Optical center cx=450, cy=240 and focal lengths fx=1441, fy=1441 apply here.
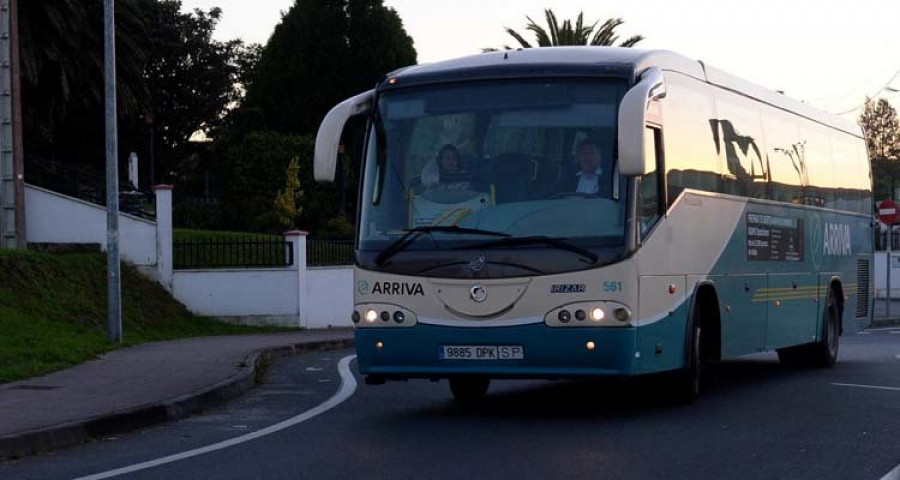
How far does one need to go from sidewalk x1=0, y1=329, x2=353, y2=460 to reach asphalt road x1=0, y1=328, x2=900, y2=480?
9.7 inches

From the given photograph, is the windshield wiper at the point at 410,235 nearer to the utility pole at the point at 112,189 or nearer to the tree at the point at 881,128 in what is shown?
the utility pole at the point at 112,189

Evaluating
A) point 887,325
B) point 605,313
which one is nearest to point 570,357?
point 605,313

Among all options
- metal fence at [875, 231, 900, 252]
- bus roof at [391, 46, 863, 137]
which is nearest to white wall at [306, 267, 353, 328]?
bus roof at [391, 46, 863, 137]

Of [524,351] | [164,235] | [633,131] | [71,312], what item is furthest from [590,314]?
[164,235]

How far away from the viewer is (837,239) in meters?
19.5

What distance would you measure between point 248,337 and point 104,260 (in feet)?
12.8

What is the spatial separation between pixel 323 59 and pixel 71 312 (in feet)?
157

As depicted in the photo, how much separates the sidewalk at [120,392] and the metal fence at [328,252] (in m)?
9.28

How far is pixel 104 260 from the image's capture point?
93.0 feet

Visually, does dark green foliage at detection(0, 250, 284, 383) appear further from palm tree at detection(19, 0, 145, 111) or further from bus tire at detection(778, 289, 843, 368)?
bus tire at detection(778, 289, 843, 368)

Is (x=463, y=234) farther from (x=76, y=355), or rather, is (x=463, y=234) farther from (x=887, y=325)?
(x=887, y=325)

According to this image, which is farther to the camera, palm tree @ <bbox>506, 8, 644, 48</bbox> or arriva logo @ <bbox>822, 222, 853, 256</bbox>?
palm tree @ <bbox>506, 8, 644, 48</bbox>

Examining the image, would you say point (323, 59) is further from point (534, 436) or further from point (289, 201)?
point (534, 436)

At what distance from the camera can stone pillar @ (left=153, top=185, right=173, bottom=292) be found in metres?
28.9
